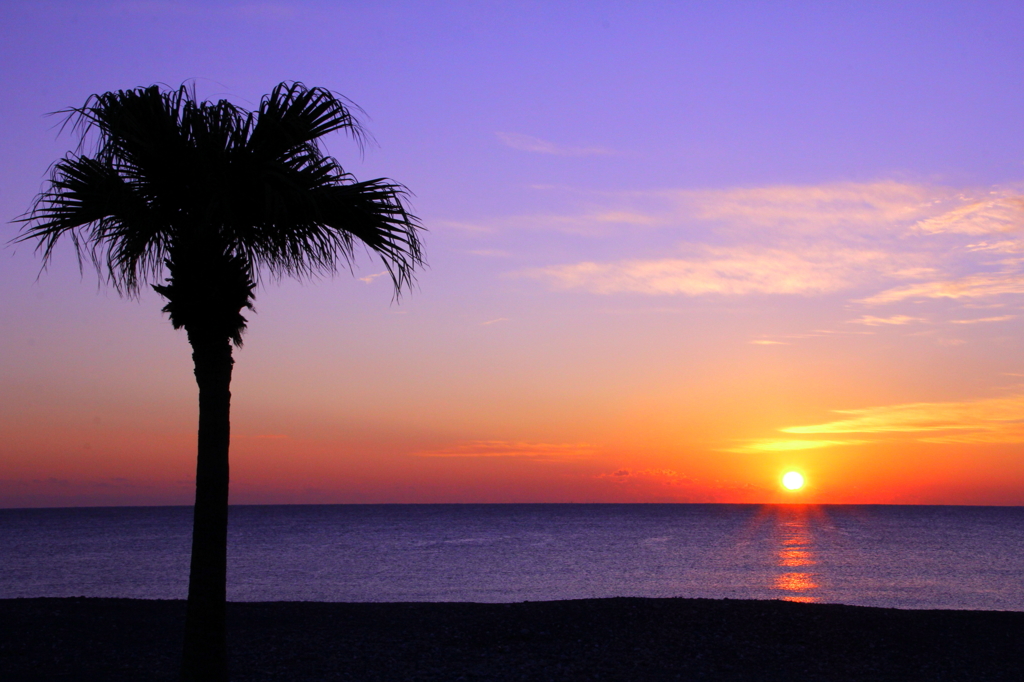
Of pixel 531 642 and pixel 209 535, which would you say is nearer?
pixel 209 535

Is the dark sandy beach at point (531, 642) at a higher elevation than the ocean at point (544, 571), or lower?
higher

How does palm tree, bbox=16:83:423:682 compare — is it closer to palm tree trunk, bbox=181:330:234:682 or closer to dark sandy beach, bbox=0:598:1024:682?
palm tree trunk, bbox=181:330:234:682

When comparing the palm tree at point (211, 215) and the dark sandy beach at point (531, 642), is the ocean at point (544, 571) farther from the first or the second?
Answer: the palm tree at point (211, 215)

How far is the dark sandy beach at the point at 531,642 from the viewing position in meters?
12.8

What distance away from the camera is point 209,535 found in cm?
873

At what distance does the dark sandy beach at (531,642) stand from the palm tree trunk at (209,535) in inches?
150

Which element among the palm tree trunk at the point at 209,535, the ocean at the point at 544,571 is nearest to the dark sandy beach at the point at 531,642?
the palm tree trunk at the point at 209,535

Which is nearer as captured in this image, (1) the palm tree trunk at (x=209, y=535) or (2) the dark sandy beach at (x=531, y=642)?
(1) the palm tree trunk at (x=209, y=535)

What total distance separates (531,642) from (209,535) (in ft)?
26.3

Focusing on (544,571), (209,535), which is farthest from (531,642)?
(544,571)

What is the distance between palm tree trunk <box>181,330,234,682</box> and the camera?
28.5ft

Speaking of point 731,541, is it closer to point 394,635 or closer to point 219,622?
point 394,635

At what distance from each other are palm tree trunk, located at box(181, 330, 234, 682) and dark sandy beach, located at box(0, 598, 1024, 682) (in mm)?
3811

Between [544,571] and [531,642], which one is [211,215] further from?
[544,571]
